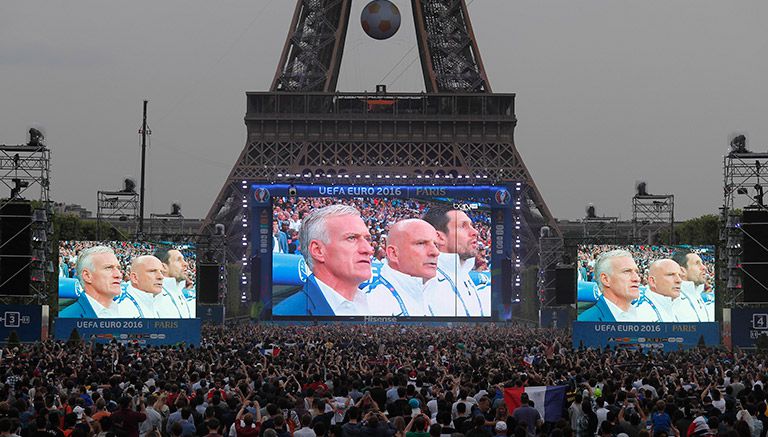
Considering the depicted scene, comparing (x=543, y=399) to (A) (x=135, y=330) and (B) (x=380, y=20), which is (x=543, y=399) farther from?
(B) (x=380, y=20)

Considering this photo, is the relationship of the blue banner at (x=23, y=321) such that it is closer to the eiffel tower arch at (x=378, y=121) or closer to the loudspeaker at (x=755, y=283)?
the loudspeaker at (x=755, y=283)

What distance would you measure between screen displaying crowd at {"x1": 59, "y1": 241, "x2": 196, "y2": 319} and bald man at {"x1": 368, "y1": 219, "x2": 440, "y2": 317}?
576 inches

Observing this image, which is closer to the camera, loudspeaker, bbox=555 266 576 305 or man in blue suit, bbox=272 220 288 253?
loudspeaker, bbox=555 266 576 305

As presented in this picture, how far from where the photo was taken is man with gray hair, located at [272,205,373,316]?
184ft

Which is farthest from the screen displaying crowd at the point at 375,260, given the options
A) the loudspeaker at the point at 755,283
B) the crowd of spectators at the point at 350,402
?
the crowd of spectators at the point at 350,402

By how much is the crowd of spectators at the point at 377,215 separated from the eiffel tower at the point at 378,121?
13.9 m

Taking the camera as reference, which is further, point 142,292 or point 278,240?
point 278,240

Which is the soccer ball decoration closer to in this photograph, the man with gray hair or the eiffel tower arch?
the eiffel tower arch

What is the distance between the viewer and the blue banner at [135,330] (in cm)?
3625

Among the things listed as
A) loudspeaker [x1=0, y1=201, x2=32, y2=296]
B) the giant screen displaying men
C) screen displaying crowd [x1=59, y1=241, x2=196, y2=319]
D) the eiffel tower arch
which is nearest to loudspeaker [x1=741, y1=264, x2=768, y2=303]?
screen displaying crowd [x1=59, y1=241, x2=196, y2=319]

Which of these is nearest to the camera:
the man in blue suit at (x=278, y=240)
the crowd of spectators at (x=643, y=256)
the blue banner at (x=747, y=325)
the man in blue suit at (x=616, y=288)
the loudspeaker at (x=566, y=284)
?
the blue banner at (x=747, y=325)

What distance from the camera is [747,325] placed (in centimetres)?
3378

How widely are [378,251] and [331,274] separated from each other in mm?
2304

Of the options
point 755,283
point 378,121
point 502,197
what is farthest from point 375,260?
point 755,283
